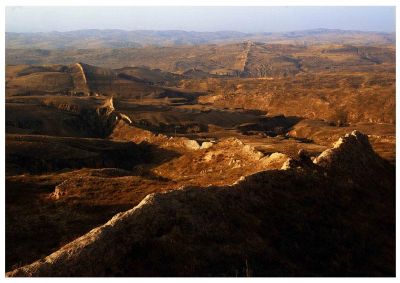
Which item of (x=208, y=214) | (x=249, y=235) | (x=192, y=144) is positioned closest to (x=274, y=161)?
(x=208, y=214)

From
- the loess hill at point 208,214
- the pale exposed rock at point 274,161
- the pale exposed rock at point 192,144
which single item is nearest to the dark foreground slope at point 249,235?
the loess hill at point 208,214

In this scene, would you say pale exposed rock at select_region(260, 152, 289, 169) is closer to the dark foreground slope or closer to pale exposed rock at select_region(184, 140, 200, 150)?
the dark foreground slope

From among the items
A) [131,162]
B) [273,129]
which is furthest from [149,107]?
[131,162]

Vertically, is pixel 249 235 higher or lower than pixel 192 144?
higher

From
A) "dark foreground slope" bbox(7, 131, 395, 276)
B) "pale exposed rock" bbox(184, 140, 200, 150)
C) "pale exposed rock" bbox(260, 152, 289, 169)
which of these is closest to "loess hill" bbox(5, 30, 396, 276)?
"dark foreground slope" bbox(7, 131, 395, 276)

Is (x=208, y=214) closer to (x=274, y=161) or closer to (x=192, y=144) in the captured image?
(x=274, y=161)

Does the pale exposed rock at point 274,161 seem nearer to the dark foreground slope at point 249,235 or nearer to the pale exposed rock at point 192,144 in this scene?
the dark foreground slope at point 249,235

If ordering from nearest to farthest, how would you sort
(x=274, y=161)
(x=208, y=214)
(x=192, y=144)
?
(x=208, y=214) → (x=274, y=161) → (x=192, y=144)

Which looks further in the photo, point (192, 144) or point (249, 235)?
point (192, 144)

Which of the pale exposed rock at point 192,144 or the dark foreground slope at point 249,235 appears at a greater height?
the dark foreground slope at point 249,235
